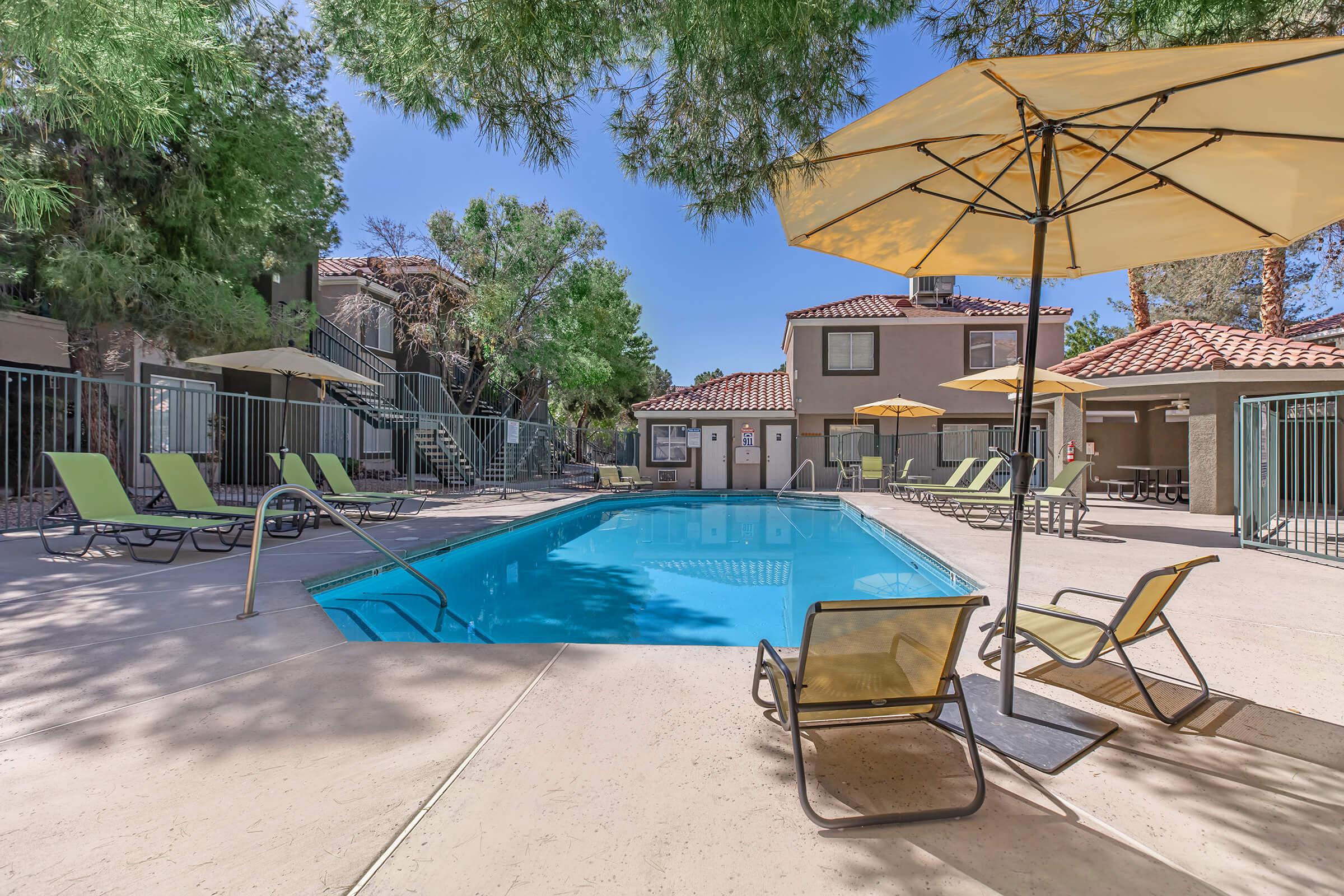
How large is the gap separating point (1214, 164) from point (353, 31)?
518cm

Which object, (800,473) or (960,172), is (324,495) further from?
(800,473)

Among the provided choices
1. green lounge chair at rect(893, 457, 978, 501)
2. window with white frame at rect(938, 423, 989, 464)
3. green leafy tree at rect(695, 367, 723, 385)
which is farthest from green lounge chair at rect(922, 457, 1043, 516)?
green leafy tree at rect(695, 367, 723, 385)

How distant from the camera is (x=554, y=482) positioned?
2027 cm

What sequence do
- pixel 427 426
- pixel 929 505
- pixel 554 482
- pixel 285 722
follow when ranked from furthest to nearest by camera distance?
1. pixel 554 482
2. pixel 427 426
3. pixel 929 505
4. pixel 285 722

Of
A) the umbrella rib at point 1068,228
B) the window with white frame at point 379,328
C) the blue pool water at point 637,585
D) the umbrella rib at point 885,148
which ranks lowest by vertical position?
the blue pool water at point 637,585

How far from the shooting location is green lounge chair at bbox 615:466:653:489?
60.6 ft

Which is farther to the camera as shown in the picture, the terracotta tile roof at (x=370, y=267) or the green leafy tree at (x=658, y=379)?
the green leafy tree at (x=658, y=379)

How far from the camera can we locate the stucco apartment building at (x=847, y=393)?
1941 centimetres

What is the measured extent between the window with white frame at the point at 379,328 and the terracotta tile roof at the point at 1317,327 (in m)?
28.3

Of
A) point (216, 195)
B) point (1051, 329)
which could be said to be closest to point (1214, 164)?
point (216, 195)

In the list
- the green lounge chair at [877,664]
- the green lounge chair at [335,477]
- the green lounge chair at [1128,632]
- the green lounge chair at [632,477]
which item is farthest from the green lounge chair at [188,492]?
the green lounge chair at [632,477]

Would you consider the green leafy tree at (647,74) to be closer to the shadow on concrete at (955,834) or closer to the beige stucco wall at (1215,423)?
the shadow on concrete at (955,834)

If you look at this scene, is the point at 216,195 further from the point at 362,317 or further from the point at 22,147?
the point at 362,317

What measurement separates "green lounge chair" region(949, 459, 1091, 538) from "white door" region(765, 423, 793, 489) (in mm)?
8517
